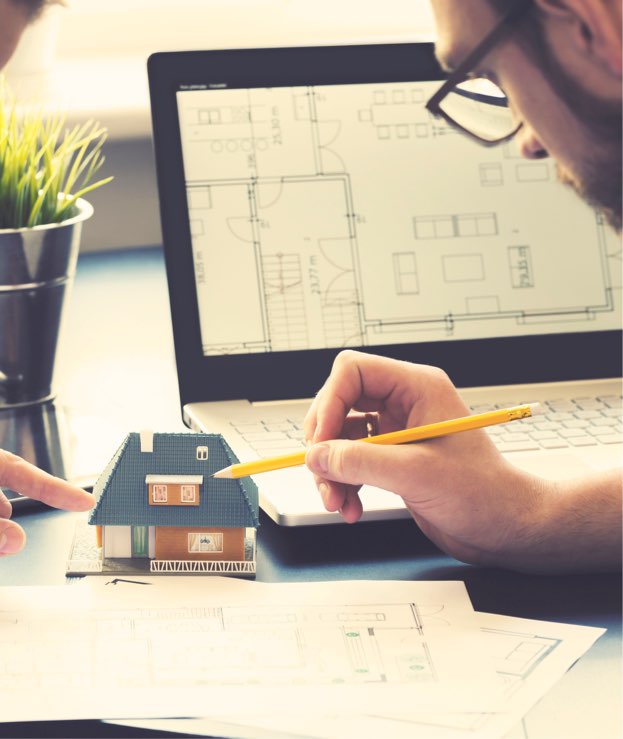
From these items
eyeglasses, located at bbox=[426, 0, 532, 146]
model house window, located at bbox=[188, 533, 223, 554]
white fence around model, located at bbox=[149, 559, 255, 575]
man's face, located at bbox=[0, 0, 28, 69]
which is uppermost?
man's face, located at bbox=[0, 0, 28, 69]

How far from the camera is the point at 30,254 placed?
0.96 meters

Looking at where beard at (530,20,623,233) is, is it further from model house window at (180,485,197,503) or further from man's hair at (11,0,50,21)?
man's hair at (11,0,50,21)

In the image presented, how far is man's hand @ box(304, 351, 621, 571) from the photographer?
68 cm

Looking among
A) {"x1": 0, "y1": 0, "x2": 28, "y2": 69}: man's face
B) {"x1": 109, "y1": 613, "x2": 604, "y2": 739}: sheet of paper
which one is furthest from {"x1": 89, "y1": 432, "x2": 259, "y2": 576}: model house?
{"x1": 0, "y1": 0, "x2": 28, "y2": 69}: man's face

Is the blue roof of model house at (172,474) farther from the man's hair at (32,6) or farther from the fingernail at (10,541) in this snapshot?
the man's hair at (32,6)

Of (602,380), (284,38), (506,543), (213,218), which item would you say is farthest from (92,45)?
(506,543)

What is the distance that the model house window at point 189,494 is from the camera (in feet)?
2.21

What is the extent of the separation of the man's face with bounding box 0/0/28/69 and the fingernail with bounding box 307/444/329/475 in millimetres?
607

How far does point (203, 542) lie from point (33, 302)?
14.9 inches

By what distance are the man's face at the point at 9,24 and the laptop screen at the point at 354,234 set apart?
20 cm

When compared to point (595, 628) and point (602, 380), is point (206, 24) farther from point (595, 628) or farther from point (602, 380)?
point (595, 628)

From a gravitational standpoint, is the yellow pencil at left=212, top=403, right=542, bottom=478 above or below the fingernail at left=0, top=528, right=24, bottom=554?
above

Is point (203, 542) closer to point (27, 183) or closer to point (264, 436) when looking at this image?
point (264, 436)

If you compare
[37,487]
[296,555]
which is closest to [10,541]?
[37,487]
